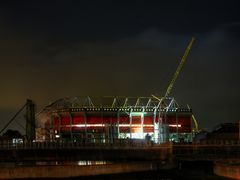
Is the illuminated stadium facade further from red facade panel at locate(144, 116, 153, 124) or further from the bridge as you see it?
the bridge

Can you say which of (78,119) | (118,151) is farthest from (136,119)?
(118,151)

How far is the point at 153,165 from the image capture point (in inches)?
3014

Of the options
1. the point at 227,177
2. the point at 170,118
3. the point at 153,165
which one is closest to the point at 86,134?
the point at 170,118

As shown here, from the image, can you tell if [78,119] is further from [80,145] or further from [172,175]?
[172,175]

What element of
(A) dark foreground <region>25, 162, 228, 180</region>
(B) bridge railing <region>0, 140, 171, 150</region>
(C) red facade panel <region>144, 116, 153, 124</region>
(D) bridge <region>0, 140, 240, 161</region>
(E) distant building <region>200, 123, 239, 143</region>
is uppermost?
(C) red facade panel <region>144, 116, 153, 124</region>

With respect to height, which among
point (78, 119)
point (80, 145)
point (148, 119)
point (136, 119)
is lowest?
point (80, 145)

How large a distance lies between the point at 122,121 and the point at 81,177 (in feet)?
390

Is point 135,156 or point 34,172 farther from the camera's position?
point 135,156

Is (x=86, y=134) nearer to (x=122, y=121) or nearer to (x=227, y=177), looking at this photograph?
(x=122, y=121)

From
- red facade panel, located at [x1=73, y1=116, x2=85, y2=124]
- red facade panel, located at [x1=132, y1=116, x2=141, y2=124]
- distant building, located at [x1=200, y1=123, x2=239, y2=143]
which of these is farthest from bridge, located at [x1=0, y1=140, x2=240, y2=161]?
red facade panel, located at [x1=132, y1=116, x2=141, y2=124]

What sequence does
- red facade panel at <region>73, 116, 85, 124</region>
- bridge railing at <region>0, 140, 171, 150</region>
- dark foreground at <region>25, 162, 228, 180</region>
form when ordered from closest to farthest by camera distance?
dark foreground at <region>25, 162, 228, 180</region>, bridge railing at <region>0, 140, 171, 150</region>, red facade panel at <region>73, 116, 85, 124</region>

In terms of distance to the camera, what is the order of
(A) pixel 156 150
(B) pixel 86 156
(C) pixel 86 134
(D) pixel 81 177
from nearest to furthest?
(D) pixel 81 177 → (A) pixel 156 150 → (B) pixel 86 156 → (C) pixel 86 134

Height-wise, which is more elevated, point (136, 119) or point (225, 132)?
point (136, 119)

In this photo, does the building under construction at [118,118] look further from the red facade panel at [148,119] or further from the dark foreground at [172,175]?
the dark foreground at [172,175]
